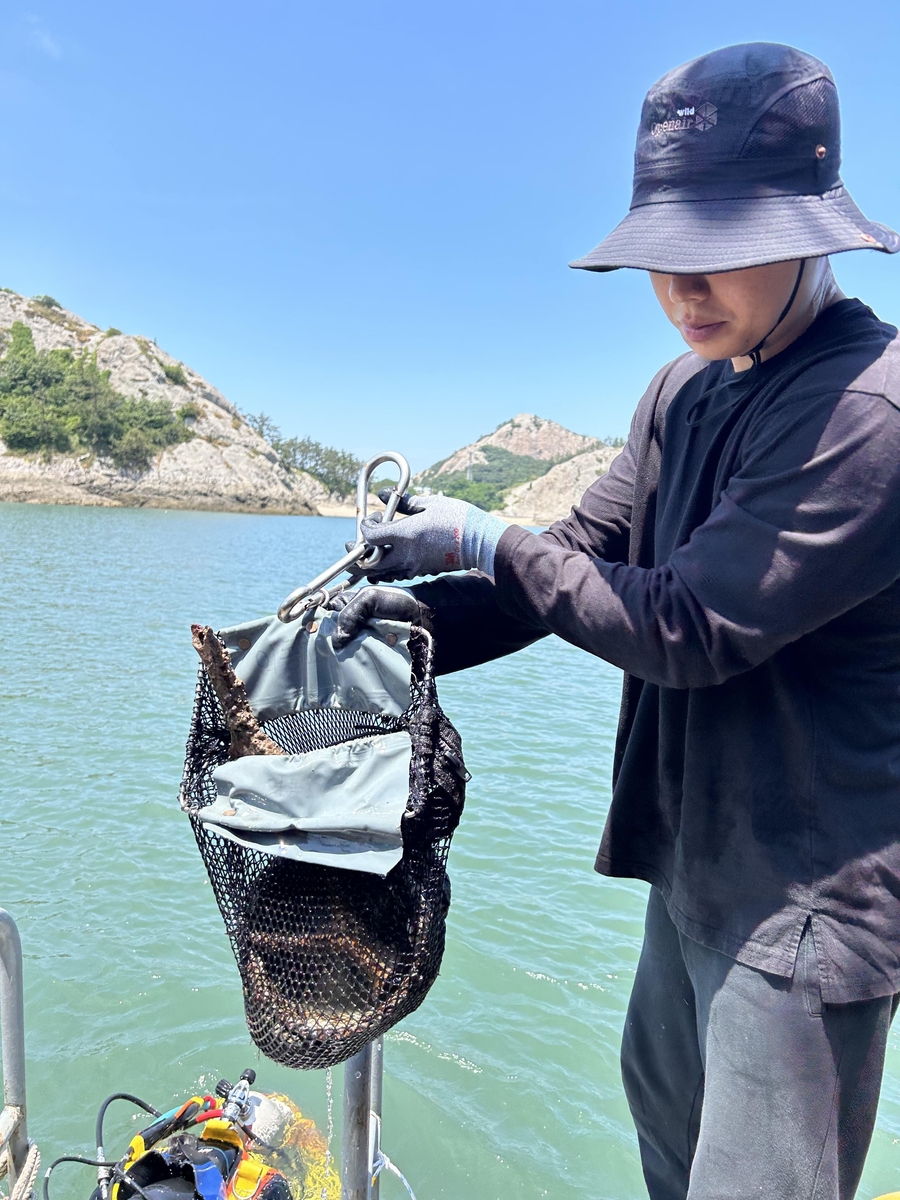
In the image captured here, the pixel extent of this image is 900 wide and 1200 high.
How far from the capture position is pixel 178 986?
5.36m

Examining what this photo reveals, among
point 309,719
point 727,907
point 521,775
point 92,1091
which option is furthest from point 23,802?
point 727,907

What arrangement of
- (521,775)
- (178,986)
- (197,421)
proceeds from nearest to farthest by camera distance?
(178,986)
(521,775)
(197,421)

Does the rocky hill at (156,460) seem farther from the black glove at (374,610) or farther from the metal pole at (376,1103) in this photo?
the black glove at (374,610)

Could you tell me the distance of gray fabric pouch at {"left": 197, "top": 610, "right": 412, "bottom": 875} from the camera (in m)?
1.59

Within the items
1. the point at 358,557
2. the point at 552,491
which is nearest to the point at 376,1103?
the point at 358,557

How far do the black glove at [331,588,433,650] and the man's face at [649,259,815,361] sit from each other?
73cm

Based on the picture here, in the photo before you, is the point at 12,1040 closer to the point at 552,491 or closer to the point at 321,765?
the point at 321,765

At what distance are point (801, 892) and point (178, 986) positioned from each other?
4.67 meters

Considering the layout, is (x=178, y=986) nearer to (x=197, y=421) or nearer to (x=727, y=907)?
(x=727, y=907)

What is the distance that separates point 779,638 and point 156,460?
247 ft

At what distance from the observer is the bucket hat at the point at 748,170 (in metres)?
1.49

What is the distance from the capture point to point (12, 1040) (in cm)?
213

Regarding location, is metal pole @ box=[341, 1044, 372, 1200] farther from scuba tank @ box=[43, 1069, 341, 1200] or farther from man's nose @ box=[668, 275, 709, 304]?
man's nose @ box=[668, 275, 709, 304]

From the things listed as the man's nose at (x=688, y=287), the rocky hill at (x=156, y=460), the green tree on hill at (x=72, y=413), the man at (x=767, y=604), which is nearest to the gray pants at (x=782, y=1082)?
the man at (x=767, y=604)
